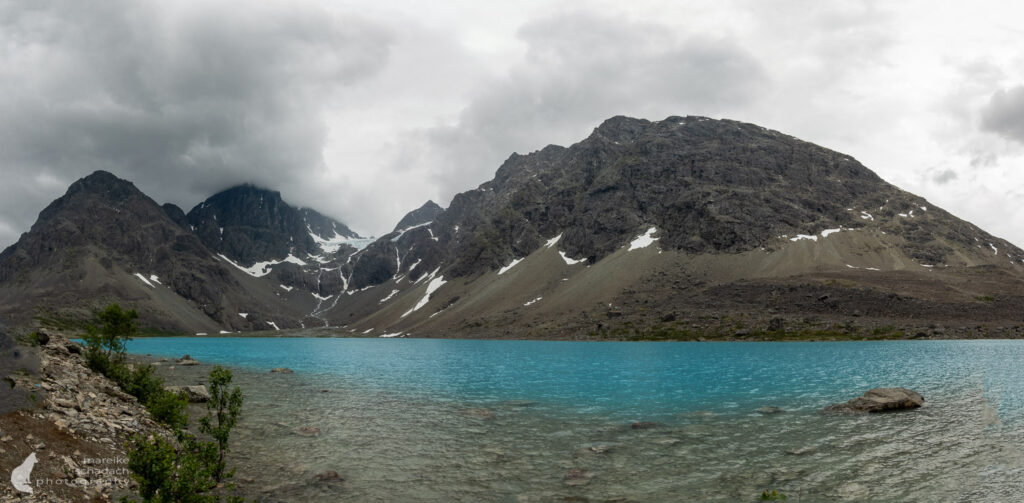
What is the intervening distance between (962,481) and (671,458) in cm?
1214

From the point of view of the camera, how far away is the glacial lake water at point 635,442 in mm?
20984

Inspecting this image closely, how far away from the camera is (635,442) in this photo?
28953 mm

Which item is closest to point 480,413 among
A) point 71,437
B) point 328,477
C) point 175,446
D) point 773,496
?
point 328,477

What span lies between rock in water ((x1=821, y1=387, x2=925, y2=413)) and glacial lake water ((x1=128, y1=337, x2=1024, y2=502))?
1.46 meters

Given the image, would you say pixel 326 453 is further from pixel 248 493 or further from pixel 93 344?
pixel 93 344

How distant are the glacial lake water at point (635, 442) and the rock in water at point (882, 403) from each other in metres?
1.46

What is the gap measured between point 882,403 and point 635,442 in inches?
862

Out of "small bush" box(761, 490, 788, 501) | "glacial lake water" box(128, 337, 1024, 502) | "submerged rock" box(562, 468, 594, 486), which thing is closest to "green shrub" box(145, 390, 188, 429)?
A: "glacial lake water" box(128, 337, 1024, 502)

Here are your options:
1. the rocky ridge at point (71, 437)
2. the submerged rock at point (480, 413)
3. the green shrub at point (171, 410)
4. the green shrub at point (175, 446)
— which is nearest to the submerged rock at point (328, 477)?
the green shrub at point (175, 446)

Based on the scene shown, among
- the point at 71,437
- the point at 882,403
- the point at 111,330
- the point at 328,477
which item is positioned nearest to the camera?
the point at 71,437

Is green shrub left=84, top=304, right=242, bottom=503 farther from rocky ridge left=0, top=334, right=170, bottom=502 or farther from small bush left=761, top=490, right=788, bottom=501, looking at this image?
small bush left=761, top=490, right=788, bottom=501

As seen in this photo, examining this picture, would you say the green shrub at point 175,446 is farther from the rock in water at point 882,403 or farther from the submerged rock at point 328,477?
the rock in water at point 882,403

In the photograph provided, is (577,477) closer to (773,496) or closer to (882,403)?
(773,496)

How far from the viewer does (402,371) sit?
253ft
